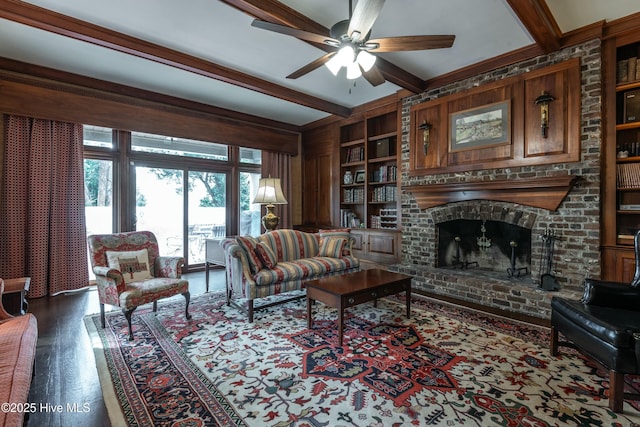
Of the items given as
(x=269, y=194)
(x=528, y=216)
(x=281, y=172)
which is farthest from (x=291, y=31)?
(x=281, y=172)

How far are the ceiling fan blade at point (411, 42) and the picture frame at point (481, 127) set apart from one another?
5.73 ft

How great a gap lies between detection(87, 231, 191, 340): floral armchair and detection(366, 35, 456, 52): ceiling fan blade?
9.36 ft

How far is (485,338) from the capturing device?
8.73 ft

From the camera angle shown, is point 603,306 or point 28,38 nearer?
point 603,306

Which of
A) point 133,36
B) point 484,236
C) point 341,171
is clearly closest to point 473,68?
point 484,236

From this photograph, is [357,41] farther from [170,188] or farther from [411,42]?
[170,188]

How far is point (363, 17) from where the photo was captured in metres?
2.09

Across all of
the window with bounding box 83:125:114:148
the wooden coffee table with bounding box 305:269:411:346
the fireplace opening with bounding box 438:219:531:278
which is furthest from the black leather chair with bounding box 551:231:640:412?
the window with bounding box 83:125:114:148

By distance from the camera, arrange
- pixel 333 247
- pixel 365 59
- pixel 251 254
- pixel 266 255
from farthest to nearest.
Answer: pixel 333 247 < pixel 266 255 < pixel 251 254 < pixel 365 59

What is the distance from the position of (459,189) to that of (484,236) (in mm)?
862

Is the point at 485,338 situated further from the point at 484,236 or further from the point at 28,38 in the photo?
the point at 28,38

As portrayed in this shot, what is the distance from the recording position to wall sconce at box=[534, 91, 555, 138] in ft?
10.9

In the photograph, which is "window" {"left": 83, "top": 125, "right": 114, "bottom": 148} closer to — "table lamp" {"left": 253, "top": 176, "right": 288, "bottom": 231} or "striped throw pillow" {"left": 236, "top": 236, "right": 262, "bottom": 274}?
"table lamp" {"left": 253, "top": 176, "right": 288, "bottom": 231}

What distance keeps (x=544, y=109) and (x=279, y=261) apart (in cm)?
353
